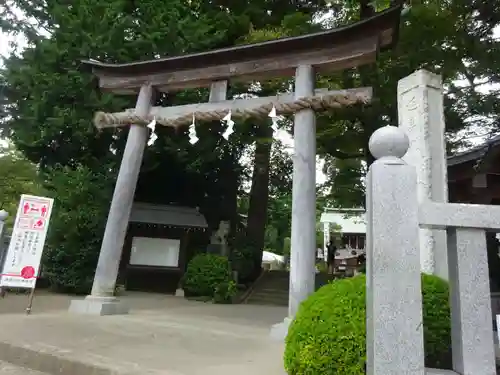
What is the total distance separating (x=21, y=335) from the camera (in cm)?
564

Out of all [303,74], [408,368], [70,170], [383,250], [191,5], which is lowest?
[408,368]

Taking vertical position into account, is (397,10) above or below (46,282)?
above

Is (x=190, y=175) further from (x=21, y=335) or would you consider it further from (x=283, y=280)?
(x=21, y=335)

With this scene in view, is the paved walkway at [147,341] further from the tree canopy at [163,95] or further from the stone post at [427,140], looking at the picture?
the tree canopy at [163,95]

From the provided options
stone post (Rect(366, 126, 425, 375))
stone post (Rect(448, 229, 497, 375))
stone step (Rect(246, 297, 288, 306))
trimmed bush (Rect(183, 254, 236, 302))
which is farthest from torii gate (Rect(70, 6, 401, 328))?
stone step (Rect(246, 297, 288, 306))

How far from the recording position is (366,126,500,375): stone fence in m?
2.32

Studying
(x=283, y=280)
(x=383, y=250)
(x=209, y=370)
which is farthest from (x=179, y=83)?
(x=283, y=280)

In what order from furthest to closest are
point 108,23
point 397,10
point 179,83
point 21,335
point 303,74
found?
point 108,23
point 179,83
point 303,74
point 397,10
point 21,335

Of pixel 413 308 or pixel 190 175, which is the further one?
pixel 190 175

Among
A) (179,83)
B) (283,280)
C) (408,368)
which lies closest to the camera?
(408,368)

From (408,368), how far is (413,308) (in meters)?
0.32

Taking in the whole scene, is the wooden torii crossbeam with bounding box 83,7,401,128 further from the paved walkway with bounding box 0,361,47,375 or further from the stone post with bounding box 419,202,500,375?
the paved walkway with bounding box 0,361,47,375

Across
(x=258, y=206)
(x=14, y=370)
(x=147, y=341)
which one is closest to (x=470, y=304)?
(x=147, y=341)

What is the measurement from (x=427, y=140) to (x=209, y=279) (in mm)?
9496
